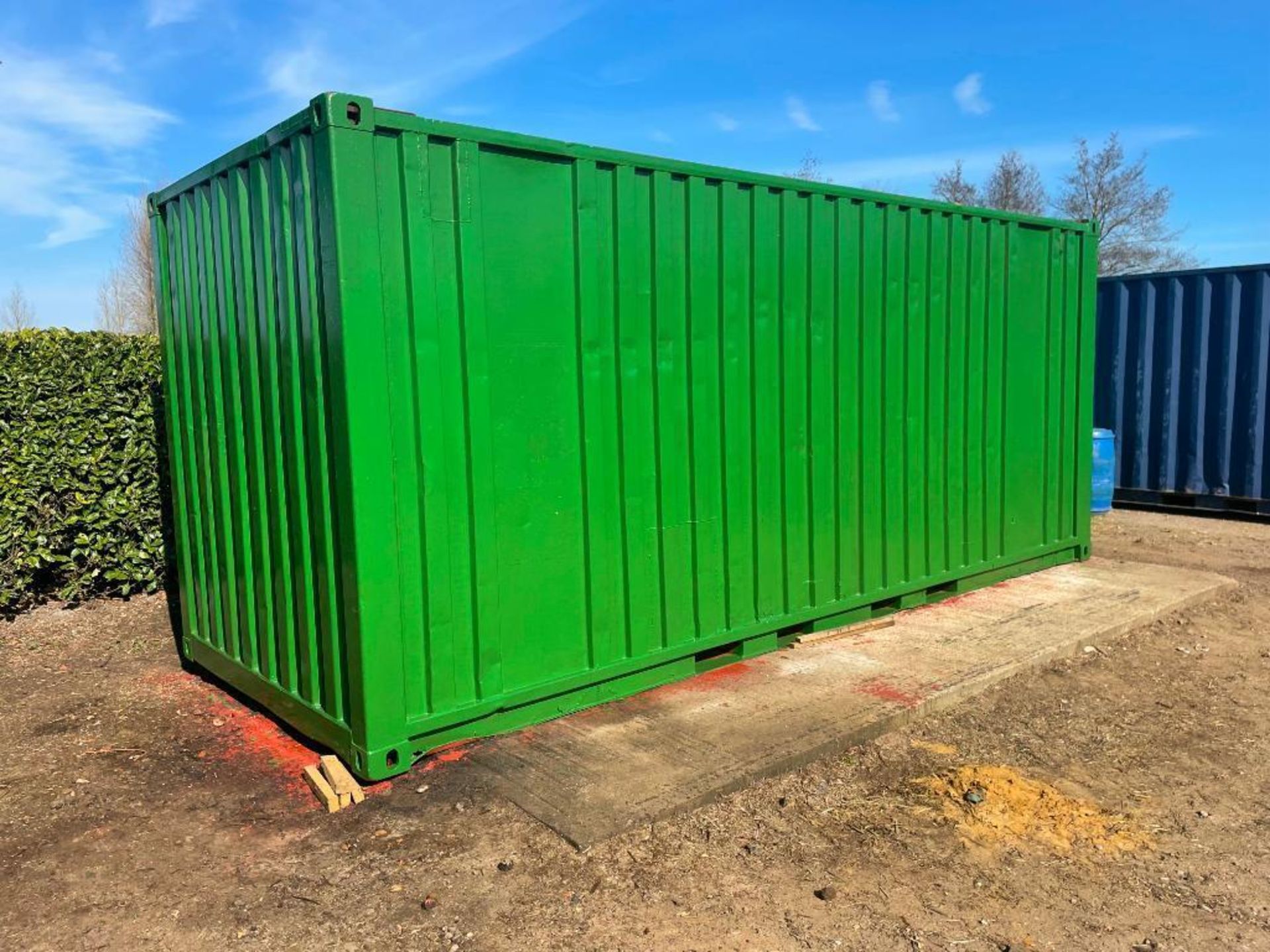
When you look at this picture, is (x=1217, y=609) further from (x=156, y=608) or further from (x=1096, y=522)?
(x=156, y=608)

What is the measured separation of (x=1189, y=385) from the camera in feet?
35.4

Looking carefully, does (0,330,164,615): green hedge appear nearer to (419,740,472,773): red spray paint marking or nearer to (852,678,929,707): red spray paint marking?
(419,740,472,773): red spray paint marking

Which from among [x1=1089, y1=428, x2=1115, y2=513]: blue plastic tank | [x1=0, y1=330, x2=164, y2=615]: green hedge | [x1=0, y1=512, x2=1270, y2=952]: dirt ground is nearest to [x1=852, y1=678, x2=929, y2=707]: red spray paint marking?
[x1=0, y1=512, x2=1270, y2=952]: dirt ground

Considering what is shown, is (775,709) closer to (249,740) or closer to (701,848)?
(701,848)

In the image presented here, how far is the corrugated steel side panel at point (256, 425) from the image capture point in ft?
12.3

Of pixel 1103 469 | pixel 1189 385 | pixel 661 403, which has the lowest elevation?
pixel 1103 469

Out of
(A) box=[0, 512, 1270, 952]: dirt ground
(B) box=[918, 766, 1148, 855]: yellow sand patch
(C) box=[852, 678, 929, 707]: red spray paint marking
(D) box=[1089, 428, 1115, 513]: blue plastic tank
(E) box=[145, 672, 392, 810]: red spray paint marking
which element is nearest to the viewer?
(A) box=[0, 512, 1270, 952]: dirt ground

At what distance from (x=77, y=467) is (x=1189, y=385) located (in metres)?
11.1

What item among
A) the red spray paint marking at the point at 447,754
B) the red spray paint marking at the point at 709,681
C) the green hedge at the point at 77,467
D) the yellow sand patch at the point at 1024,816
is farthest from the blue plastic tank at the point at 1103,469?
the green hedge at the point at 77,467

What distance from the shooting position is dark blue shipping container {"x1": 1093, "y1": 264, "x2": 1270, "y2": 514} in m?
10.3

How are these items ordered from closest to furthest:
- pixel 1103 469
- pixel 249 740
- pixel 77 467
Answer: pixel 249 740 < pixel 77 467 < pixel 1103 469

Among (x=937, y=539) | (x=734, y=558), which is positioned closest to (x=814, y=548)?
(x=734, y=558)

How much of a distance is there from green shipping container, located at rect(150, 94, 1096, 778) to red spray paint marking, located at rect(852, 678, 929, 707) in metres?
0.64

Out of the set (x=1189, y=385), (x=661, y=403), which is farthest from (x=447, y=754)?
(x=1189, y=385)
